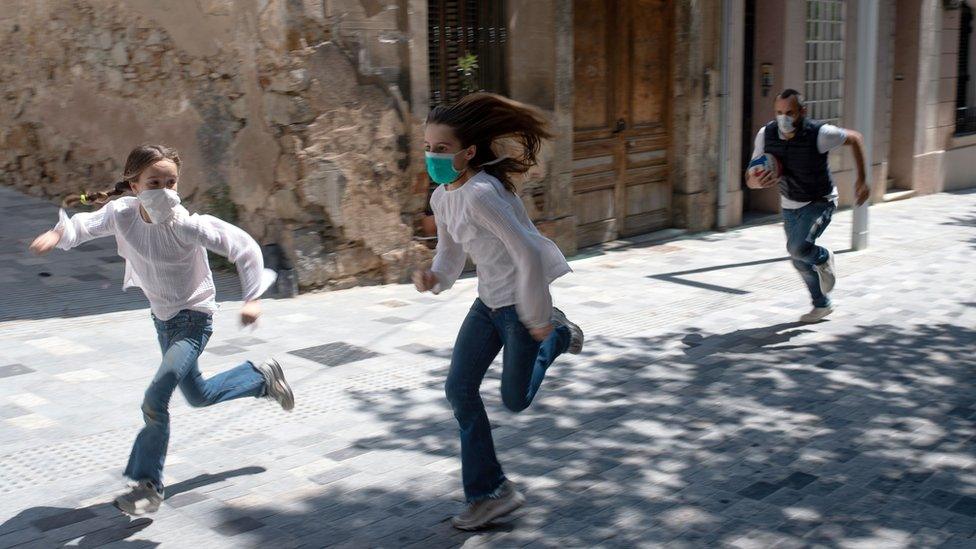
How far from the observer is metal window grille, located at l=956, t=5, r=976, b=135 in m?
17.5

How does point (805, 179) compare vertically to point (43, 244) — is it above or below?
below

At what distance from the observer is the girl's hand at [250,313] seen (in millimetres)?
4059

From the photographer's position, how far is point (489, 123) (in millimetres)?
3963

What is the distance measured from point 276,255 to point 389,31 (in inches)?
80.9

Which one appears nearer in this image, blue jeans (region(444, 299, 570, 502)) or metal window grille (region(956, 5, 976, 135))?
blue jeans (region(444, 299, 570, 502))

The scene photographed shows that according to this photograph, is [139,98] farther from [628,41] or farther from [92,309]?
[628,41]

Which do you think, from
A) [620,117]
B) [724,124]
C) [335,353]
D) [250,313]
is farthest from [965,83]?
[250,313]

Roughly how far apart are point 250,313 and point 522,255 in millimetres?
1105

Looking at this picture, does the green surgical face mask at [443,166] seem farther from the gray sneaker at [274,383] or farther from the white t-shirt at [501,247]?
the gray sneaker at [274,383]

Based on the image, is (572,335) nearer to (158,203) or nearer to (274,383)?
(274,383)

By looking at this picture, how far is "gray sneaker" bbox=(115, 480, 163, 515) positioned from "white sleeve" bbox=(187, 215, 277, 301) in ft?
2.62

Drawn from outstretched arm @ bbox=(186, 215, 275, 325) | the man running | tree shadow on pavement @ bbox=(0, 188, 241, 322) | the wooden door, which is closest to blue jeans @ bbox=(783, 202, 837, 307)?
the man running

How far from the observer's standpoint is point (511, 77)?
9742mm

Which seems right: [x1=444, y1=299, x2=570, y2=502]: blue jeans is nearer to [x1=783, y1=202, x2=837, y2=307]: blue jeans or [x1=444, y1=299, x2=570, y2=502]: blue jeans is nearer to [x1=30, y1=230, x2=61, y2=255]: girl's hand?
[x1=30, y1=230, x2=61, y2=255]: girl's hand
